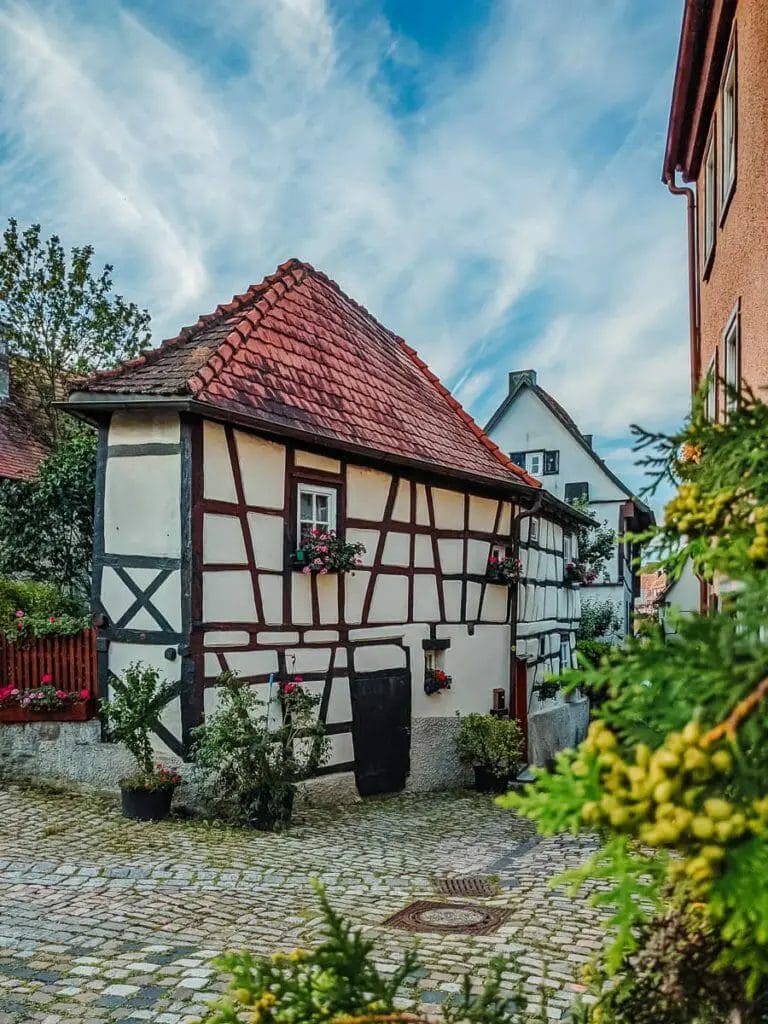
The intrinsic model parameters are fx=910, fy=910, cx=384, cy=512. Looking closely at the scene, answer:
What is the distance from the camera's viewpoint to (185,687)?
371 inches

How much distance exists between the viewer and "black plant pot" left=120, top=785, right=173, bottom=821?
9016 mm

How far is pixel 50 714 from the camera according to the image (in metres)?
10.1

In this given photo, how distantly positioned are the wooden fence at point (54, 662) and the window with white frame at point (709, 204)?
7706 millimetres

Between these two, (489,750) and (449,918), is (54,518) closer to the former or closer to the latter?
(489,750)

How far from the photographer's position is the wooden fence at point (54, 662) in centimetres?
1020

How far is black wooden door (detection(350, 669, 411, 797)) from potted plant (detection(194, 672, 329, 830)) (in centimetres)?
179

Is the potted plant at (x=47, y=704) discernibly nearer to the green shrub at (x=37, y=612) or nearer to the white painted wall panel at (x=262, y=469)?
the green shrub at (x=37, y=612)

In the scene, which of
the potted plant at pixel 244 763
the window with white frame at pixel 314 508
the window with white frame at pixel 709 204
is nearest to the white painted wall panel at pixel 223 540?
the window with white frame at pixel 314 508

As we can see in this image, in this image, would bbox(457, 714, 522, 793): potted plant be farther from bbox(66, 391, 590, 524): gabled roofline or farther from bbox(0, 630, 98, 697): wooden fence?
bbox(0, 630, 98, 697): wooden fence

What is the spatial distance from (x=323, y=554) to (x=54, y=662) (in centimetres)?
329

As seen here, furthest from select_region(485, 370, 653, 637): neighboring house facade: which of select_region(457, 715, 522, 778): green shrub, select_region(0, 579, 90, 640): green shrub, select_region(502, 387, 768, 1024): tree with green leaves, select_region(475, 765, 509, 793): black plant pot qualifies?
select_region(502, 387, 768, 1024): tree with green leaves

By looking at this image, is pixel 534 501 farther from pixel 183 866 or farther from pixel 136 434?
pixel 183 866

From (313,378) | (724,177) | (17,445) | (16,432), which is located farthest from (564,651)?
(724,177)

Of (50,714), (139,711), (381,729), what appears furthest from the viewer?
(381,729)
